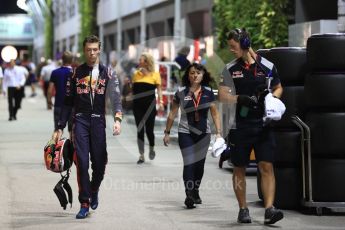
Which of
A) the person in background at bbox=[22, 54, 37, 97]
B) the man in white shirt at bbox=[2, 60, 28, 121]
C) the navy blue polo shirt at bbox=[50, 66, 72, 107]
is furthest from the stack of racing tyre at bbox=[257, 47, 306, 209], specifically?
the person in background at bbox=[22, 54, 37, 97]

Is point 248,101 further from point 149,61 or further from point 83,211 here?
point 149,61

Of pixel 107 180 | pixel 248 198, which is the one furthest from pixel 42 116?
pixel 248 198

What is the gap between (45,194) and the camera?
461 inches

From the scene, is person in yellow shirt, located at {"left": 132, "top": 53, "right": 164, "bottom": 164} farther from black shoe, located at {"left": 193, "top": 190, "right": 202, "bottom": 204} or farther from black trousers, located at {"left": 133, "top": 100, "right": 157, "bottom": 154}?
black shoe, located at {"left": 193, "top": 190, "right": 202, "bottom": 204}

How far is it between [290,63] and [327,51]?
0.53m

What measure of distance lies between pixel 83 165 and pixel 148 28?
33.8 m

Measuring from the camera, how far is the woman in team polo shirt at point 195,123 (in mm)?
10906

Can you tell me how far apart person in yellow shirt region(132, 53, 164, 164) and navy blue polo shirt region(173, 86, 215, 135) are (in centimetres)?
458

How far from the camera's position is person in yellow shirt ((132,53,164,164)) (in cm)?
1568

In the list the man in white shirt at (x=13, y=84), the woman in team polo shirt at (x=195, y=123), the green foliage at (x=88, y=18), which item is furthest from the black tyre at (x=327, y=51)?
the green foliage at (x=88, y=18)

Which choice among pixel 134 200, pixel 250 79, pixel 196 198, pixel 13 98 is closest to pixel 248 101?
pixel 250 79

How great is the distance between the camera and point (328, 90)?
9977mm

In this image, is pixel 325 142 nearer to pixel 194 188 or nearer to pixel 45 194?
pixel 194 188

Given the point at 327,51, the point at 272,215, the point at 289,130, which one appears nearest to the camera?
the point at 272,215
